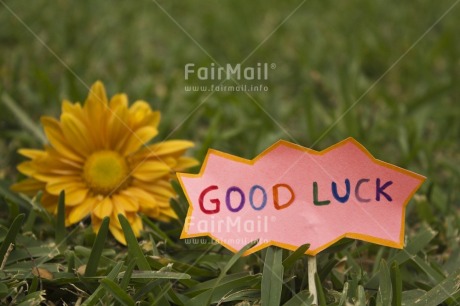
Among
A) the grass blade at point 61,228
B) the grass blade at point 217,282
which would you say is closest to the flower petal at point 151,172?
the grass blade at point 61,228

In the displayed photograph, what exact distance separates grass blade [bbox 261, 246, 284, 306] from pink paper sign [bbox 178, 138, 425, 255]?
0.06ft

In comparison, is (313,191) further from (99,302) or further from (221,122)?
(221,122)

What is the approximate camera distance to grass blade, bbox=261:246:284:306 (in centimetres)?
84

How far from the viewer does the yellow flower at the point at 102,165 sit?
1018mm

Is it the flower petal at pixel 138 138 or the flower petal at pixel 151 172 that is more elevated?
the flower petal at pixel 138 138

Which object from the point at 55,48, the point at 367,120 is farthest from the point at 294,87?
the point at 55,48

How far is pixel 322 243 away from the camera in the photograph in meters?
0.87

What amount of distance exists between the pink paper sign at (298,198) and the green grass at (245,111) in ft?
0.14

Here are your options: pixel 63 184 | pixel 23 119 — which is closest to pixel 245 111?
pixel 23 119

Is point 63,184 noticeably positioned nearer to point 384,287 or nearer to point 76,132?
point 76,132

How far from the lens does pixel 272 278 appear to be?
854mm

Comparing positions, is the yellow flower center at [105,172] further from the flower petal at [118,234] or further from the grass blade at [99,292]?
the grass blade at [99,292]

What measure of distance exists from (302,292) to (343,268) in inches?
6.3

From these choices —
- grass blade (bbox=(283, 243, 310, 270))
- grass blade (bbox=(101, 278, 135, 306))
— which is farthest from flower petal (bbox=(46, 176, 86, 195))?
grass blade (bbox=(283, 243, 310, 270))
